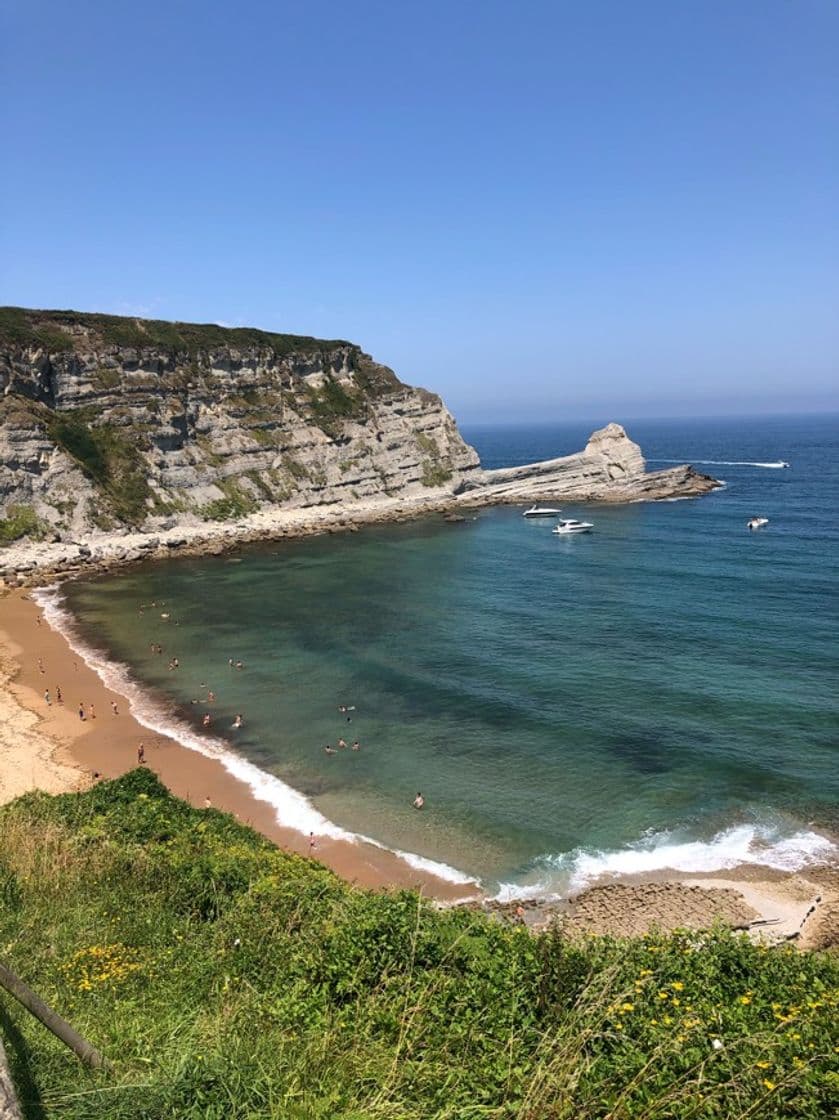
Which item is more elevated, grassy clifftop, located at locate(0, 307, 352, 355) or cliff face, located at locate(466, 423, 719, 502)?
grassy clifftop, located at locate(0, 307, 352, 355)

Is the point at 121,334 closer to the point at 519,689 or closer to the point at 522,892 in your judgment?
the point at 519,689

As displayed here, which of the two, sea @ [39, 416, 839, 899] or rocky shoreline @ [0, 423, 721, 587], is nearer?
sea @ [39, 416, 839, 899]

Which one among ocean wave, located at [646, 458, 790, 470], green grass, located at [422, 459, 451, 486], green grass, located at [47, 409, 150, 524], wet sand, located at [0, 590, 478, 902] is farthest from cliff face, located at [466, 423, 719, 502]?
wet sand, located at [0, 590, 478, 902]

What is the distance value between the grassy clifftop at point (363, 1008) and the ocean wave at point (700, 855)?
41.3 feet

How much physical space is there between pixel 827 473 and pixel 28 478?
132 meters

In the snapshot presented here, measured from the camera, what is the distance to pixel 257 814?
3064 centimetres

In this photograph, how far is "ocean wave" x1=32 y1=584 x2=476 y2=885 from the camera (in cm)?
2742

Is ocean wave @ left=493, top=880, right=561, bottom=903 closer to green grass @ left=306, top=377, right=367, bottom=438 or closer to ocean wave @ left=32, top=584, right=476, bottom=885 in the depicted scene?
ocean wave @ left=32, top=584, right=476, bottom=885

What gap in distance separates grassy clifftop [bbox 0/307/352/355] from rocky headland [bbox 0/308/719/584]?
258mm

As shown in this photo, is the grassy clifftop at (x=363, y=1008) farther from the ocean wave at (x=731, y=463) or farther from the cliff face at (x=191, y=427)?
the ocean wave at (x=731, y=463)

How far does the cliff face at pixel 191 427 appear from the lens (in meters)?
82.4

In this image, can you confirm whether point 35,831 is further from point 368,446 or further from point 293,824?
point 368,446

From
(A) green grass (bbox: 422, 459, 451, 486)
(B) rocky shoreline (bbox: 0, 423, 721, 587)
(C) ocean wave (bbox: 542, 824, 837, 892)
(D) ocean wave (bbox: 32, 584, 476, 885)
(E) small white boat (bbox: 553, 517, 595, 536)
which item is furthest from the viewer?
(A) green grass (bbox: 422, 459, 451, 486)

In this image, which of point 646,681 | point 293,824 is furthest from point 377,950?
point 646,681
